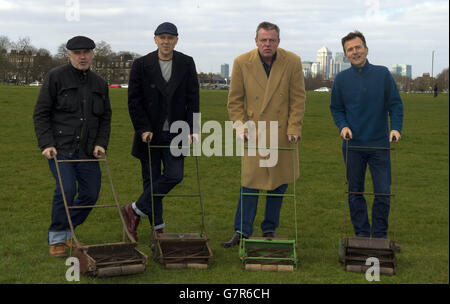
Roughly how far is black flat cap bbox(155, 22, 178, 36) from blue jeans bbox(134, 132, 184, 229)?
1.11 m

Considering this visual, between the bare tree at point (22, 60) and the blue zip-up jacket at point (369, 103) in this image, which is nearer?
the blue zip-up jacket at point (369, 103)

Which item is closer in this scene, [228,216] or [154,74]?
[154,74]

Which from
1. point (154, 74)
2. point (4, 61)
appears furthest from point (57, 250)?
point (4, 61)

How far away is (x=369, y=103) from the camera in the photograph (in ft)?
21.2

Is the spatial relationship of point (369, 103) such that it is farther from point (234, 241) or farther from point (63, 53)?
point (63, 53)

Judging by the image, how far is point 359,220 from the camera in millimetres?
6707

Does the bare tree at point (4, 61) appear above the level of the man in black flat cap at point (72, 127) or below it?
above

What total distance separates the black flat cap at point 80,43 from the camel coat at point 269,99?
5.36ft

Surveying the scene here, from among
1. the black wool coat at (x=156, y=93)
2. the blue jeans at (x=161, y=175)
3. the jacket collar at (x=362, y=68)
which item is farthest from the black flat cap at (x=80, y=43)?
the jacket collar at (x=362, y=68)

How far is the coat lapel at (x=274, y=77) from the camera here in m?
6.52

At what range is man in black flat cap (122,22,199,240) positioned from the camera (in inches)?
256

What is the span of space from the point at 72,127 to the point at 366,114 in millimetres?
3175

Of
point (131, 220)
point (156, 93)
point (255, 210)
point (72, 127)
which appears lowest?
point (131, 220)

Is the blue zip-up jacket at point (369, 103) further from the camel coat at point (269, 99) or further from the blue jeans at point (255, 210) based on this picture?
the blue jeans at point (255, 210)
